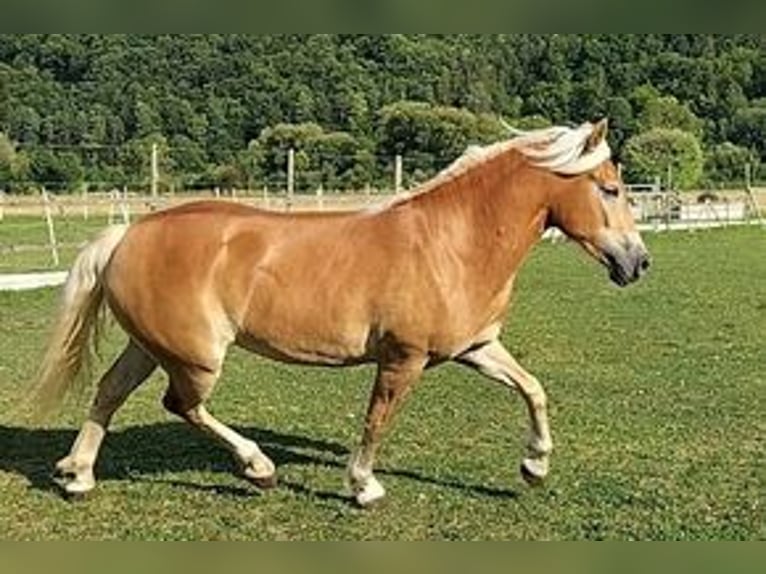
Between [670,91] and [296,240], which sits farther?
[296,240]

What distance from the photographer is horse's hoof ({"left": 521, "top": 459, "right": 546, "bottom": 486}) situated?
5.82 metres

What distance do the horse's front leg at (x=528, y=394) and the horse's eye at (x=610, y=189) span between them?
0.99 meters

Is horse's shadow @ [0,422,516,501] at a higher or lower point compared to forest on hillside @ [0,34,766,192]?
lower

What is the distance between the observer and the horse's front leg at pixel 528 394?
583 cm

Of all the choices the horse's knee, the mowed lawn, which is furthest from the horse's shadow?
the horse's knee

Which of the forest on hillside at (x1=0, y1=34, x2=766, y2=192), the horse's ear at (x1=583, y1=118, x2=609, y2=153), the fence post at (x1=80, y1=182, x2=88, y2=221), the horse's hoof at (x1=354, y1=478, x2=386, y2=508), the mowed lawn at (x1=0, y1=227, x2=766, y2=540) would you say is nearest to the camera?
the forest on hillside at (x1=0, y1=34, x2=766, y2=192)

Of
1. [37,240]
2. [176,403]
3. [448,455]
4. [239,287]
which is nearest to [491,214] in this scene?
[239,287]

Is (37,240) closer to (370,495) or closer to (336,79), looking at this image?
(336,79)

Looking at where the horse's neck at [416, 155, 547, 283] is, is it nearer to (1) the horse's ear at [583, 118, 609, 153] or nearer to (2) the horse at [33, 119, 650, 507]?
(2) the horse at [33, 119, 650, 507]

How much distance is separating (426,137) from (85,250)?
19935 mm

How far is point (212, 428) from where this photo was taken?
18.8 feet

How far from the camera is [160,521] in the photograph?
5301 millimetres
